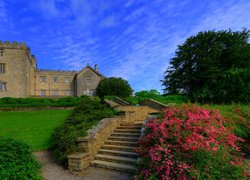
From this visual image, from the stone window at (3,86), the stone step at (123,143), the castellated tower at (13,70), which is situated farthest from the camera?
the castellated tower at (13,70)

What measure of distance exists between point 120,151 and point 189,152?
3.08 m

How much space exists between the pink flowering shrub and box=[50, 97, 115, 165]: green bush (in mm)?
2835

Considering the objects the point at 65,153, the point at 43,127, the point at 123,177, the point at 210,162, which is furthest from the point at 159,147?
the point at 43,127

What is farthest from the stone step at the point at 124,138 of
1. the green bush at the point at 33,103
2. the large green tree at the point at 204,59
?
the large green tree at the point at 204,59

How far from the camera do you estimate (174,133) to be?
3807 millimetres

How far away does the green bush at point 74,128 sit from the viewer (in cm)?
554

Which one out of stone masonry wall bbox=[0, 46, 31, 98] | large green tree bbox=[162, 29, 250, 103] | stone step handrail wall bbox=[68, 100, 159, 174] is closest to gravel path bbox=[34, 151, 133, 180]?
stone step handrail wall bbox=[68, 100, 159, 174]

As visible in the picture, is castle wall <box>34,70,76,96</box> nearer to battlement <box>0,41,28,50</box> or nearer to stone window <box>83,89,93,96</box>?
stone window <box>83,89,93,96</box>

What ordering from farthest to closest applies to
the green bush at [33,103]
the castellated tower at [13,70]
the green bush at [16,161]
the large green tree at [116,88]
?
the castellated tower at [13,70] → the large green tree at [116,88] → the green bush at [33,103] → the green bush at [16,161]

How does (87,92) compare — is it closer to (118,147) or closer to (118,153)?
(118,147)

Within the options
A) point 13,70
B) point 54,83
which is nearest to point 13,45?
point 13,70

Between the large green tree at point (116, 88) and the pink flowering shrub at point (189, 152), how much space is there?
71.1ft

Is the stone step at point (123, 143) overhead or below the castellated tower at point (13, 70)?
below

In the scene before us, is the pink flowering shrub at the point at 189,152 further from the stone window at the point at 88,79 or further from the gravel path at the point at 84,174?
the stone window at the point at 88,79
